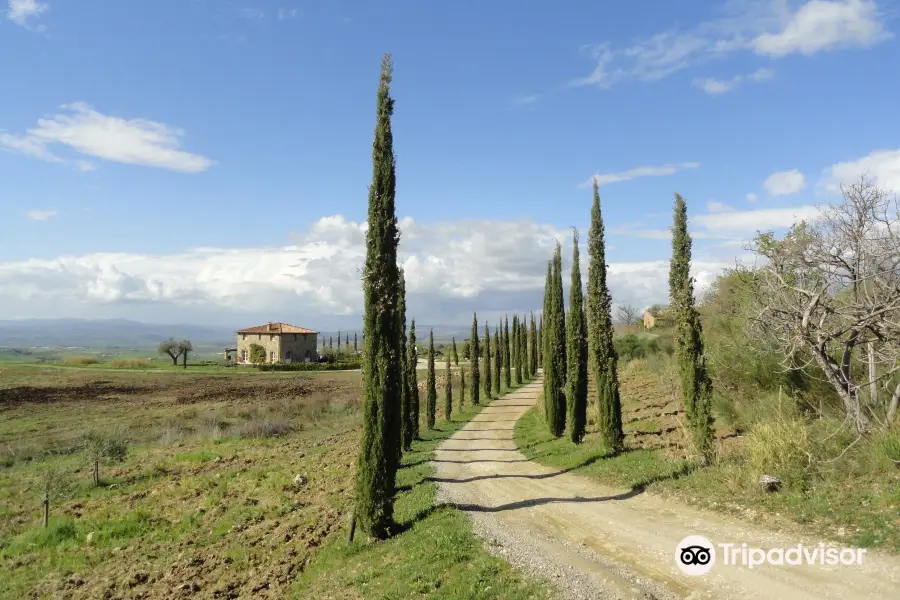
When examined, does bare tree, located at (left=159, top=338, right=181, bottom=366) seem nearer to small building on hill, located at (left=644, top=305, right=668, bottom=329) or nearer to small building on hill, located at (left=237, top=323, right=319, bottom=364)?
small building on hill, located at (left=237, top=323, right=319, bottom=364)

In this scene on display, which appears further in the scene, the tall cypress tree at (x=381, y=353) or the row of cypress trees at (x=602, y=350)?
the row of cypress trees at (x=602, y=350)

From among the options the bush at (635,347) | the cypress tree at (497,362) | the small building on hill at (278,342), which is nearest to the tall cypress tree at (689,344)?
the bush at (635,347)

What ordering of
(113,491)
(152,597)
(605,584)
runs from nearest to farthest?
(605,584) → (152,597) → (113,491)

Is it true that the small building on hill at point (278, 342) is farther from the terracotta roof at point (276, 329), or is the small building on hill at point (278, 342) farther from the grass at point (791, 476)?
the grass at point (791, 476)

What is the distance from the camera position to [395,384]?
1213 cm

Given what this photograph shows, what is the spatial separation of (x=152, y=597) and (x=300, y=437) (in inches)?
746

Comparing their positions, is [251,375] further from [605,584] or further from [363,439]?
[605,584]

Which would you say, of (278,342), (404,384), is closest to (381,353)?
(404,384)

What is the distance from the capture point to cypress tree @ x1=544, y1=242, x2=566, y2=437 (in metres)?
23.3

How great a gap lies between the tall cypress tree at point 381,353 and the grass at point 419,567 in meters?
0.89

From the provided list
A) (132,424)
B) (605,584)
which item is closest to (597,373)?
(605,584)

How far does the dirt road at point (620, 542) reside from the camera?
6.97m

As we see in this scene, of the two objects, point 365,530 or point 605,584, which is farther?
point 365,530

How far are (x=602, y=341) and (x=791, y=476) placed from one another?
318 inches
